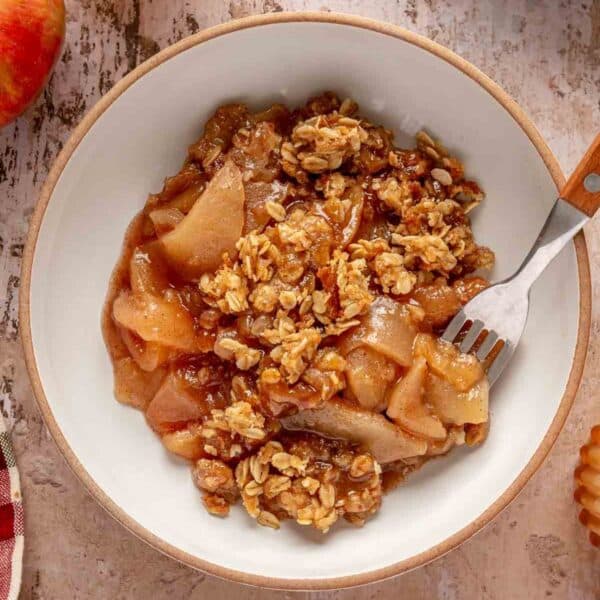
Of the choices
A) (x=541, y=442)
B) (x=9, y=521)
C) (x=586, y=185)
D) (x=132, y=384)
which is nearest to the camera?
(x=586, y=185)

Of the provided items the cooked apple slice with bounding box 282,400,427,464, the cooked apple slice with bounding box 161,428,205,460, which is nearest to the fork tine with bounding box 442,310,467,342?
the cooked apple slice with bounding box 282,400,427,464

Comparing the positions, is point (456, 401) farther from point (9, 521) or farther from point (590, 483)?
point (9, 521)

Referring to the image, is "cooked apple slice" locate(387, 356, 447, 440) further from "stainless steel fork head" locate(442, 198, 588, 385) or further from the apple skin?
the apple skin

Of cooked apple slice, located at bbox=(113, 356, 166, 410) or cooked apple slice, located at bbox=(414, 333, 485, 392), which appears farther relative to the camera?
cooked apple slice, located at bbox=(113, 356, 166, 410)

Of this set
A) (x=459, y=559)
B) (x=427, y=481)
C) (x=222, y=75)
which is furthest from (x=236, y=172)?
(x=459, y=559)

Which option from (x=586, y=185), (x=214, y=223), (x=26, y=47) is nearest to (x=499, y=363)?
(x=586, y=185)
